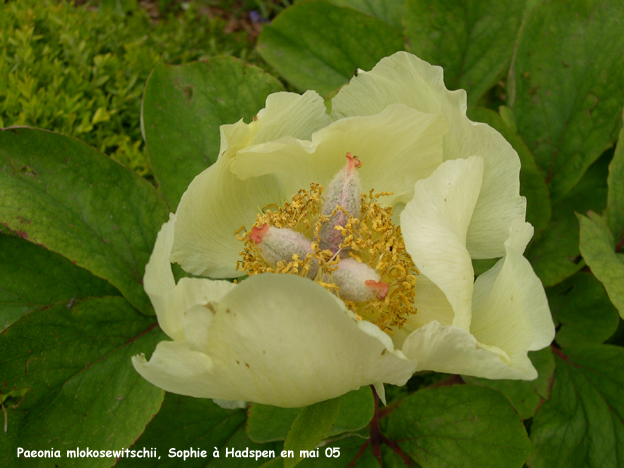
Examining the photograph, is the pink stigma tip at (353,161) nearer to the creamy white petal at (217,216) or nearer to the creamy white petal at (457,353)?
the creamy white petal at (217,216)

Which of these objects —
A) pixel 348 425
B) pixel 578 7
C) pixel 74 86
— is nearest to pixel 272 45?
pixel 74 86

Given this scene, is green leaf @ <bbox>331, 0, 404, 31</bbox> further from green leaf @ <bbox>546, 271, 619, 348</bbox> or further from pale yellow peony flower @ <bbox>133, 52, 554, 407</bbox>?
green leaf @ <bbox>546, 271, 619, 348</bbox>

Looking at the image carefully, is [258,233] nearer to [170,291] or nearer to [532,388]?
[170,291]

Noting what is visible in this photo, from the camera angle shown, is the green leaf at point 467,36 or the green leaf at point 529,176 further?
the green leaf at point 467,36

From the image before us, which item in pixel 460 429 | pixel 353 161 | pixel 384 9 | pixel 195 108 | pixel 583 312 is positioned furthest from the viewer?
pixel 384 9

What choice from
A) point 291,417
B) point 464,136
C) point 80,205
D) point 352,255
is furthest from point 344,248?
point 80,205

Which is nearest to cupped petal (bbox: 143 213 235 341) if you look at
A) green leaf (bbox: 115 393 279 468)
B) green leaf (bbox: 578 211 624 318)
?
green leaf (bbox: 115 393 279 468)

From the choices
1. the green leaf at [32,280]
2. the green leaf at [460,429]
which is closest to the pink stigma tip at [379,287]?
the green leaf at [460,429]
